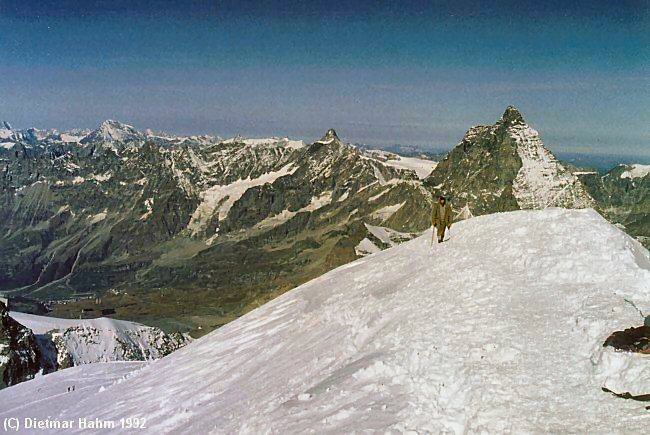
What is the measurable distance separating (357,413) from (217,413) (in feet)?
27.1

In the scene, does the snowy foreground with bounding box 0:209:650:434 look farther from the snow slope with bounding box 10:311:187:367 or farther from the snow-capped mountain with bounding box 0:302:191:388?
the snow slope with bounding box 10:311:187:367

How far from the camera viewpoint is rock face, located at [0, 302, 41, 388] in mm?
135500

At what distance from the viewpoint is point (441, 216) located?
34875 millimetres

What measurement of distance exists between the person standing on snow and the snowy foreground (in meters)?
1.17

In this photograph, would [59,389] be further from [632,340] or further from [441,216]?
[632,340]

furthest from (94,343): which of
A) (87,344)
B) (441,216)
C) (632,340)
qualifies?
(632,340)

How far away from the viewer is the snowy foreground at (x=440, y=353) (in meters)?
14.9

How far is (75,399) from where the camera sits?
118ft

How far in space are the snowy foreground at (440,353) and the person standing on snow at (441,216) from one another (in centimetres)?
117

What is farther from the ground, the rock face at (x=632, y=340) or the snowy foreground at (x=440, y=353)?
the rock face at (x=632, y=340)

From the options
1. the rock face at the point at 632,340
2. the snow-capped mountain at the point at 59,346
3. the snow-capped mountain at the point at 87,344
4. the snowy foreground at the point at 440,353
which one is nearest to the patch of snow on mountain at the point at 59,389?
the snowy foreground at the point at 440,353

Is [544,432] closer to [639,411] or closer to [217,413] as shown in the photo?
[639,411]

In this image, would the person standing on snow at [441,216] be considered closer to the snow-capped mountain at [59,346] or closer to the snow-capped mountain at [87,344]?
the snow-capped mountain at [59,346]

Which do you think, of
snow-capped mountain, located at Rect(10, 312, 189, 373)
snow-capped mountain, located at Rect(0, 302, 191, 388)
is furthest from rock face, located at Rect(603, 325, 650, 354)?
snow-capped mountain, located at Rect(10, 312, 189, 373)
